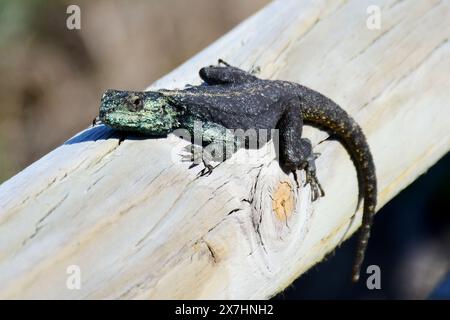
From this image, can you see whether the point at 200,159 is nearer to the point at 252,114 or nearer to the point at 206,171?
the point at 206,171

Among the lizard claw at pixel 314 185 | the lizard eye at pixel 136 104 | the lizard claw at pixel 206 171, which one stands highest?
the lizard eye at pixel 136 104

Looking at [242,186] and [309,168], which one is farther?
[309,168]

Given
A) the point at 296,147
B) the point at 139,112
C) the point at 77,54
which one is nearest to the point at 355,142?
the point at 296,147

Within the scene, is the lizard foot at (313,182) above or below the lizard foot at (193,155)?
below

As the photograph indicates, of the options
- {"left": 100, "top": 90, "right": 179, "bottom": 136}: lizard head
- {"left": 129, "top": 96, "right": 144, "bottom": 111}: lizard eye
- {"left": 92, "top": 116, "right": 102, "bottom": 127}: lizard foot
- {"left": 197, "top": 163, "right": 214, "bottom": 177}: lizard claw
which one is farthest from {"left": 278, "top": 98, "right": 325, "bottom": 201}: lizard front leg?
{"left": 92, "top": 116, "right": 102, "bottom": 127}: lizard foot

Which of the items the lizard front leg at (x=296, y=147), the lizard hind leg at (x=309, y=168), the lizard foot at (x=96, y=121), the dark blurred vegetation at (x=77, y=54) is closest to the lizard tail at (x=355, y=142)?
A: the lizard front leg at (x=296, y=147)

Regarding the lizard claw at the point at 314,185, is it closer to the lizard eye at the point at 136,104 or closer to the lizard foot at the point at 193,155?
the lizard foot at the point at 193,155
